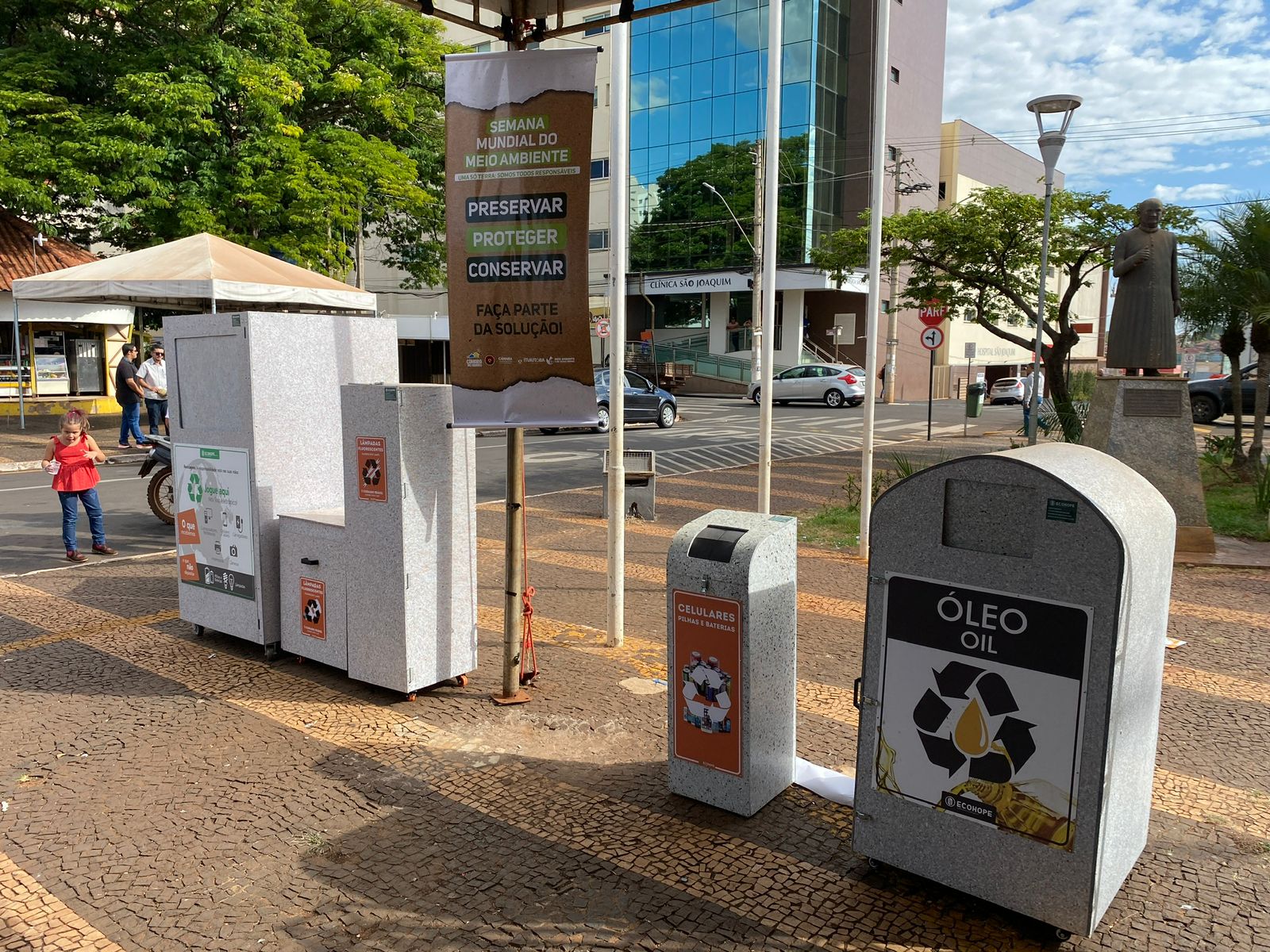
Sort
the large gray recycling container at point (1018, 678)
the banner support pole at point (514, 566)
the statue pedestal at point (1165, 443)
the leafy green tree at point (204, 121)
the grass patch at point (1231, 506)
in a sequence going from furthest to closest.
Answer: the leafy green tree at point (204, 121)
the grass patch at point (1231, 506)
the statue pedestal at point (1165, 443)
the banner support pole at point (514, 566)
the large gray recycling container at point (1018, 678)

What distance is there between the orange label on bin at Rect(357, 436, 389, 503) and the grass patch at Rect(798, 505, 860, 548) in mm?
5740

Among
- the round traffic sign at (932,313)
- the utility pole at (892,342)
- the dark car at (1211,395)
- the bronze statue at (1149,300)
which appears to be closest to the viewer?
the bronze statue at (1149,300)

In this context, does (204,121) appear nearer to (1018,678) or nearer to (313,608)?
(313,608)

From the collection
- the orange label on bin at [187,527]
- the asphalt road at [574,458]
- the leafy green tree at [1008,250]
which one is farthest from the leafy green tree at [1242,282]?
the orange label on bin at [187,527]

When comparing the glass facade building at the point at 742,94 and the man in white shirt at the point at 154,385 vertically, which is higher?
the glass facade building at the point at 742,94

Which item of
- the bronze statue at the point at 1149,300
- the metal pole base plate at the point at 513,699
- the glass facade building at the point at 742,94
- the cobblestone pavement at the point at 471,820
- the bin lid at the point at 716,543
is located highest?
the glass facade building at the point at 742,94

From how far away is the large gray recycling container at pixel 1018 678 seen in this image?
9.76 feet

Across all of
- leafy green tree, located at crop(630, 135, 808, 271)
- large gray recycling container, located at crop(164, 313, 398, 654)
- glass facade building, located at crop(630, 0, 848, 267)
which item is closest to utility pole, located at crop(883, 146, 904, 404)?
glass facade building, located at crop(630, 0, 848, 267)

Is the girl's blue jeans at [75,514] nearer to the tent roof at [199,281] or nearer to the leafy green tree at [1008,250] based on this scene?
the tent roof at [199,281]

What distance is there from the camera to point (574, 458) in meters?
17.6

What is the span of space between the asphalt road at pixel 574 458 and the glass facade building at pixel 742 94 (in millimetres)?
14551

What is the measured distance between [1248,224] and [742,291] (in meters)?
34.6

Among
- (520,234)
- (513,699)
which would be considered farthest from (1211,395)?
(520,234)

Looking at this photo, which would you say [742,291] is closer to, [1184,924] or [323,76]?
[323,76]
